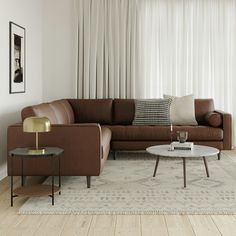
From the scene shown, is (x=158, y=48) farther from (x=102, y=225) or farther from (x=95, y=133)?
(x=102, y=225)

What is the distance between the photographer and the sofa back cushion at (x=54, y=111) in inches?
184

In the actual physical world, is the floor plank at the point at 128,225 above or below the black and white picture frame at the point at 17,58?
below

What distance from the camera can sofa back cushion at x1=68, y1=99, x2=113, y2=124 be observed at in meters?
6.77

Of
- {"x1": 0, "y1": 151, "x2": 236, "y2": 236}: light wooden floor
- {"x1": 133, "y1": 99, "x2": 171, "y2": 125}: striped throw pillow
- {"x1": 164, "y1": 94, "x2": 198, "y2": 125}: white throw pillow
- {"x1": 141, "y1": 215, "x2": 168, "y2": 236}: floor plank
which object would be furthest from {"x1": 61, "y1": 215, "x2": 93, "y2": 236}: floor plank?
{"x1": 164, "y1": 94, "x2": 198, "y2": 125}: white throw pillow

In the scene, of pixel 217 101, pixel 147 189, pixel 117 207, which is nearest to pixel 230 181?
pixel 147 189

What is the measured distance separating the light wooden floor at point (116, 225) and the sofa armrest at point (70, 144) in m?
0.81

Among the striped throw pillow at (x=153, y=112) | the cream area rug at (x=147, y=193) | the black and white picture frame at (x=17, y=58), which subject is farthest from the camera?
the striped throw pillow at (x=153, y=112)

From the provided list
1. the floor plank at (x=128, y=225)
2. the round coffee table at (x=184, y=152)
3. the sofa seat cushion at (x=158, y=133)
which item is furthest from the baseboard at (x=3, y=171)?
the floor plank at (x=128, y=225)

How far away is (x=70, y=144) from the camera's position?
4.41 meters

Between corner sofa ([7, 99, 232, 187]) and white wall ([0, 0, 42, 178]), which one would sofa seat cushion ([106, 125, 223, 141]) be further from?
white wall ([0, 0, 42, 178])

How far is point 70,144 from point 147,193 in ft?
2.97

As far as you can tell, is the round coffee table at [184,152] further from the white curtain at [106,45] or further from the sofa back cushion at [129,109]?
the white curtain at [106,45]

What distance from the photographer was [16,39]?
5547 millimetres

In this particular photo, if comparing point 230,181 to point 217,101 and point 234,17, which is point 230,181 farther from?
point 234,17
